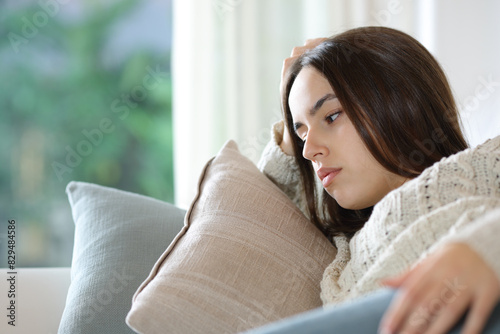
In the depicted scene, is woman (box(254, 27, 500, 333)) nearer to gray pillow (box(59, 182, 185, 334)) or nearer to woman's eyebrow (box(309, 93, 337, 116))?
woman's eyebrow (box(309, 93, 337, 116))

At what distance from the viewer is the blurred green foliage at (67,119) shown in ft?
10.1

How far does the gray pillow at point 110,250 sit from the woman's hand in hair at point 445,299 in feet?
2.40

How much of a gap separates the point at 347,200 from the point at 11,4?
258 cm

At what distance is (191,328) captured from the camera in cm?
94

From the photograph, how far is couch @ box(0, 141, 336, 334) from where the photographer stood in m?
0.98

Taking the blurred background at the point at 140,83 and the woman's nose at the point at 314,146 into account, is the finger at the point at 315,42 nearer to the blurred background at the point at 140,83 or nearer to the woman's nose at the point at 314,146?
the woman's nose at the point at 314,146

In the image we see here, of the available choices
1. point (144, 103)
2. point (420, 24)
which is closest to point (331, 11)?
point (420, 24)

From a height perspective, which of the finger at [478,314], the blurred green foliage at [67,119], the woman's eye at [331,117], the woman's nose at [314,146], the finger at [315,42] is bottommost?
the blurred green foliage at [67,119]

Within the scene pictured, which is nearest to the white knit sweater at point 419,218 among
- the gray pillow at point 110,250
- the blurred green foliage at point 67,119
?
the gray pillow at point 110,250

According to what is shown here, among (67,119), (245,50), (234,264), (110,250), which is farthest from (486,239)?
(67,119)

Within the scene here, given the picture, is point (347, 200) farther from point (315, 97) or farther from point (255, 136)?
point (255, 136)

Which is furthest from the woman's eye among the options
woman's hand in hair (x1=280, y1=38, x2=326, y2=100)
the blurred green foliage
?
the blurred green foliage

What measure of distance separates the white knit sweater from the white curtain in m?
1.39

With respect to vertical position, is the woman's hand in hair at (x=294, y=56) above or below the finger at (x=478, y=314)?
above
